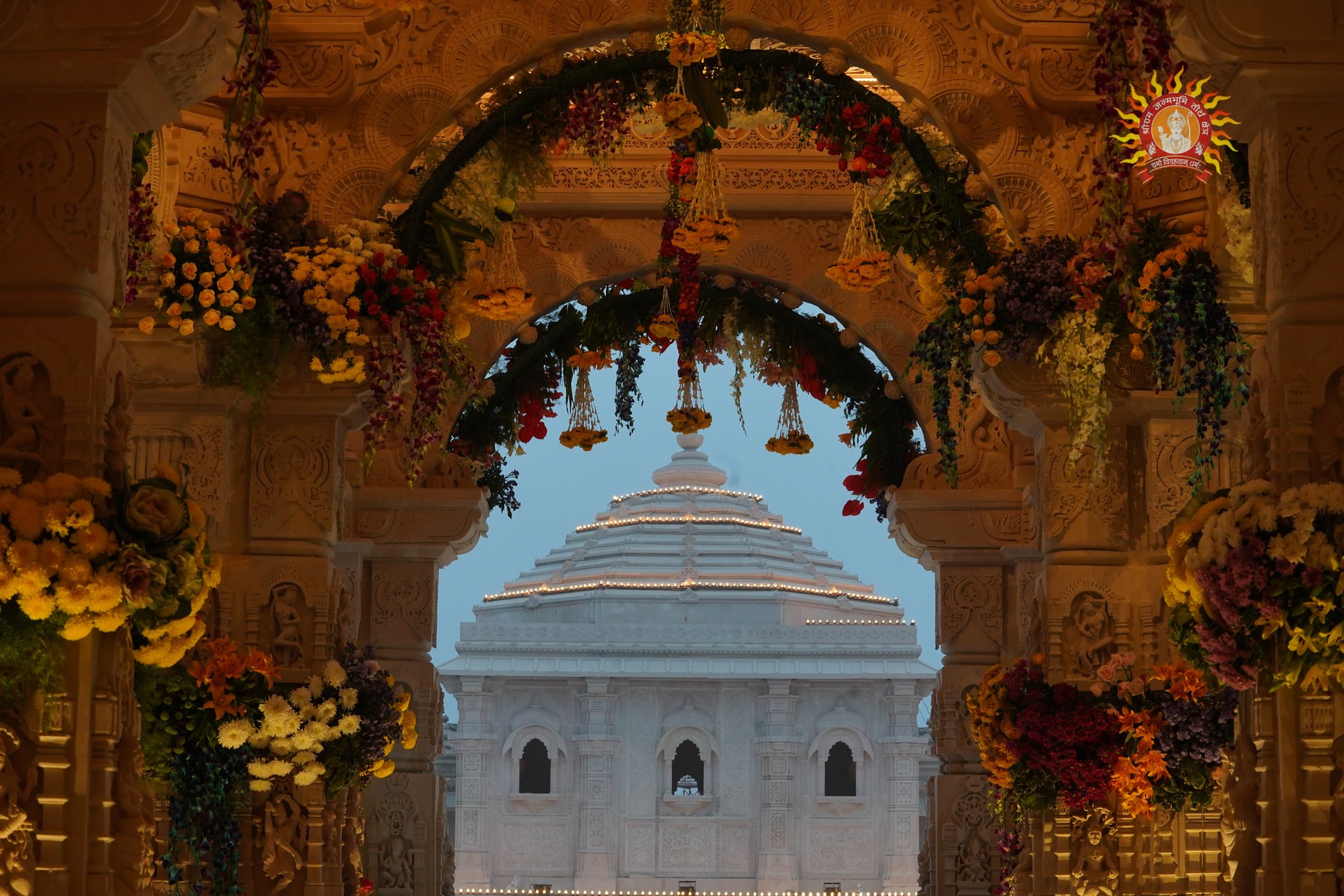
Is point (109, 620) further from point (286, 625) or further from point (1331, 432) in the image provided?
point (1331, 432)

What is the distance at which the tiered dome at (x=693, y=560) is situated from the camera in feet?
81.4

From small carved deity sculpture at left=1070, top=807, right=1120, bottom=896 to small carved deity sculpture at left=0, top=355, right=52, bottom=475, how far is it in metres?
5.32

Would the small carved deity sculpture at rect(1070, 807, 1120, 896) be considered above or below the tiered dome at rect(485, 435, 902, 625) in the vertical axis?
below

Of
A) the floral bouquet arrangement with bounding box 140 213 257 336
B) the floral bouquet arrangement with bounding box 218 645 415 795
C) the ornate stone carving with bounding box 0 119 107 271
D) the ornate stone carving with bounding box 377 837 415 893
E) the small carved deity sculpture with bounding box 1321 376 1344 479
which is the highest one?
the floral bouquet arrangement with bounding box 140 213 257 336

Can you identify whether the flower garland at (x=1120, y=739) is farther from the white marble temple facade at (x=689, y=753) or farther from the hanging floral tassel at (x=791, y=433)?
the white marble temple facade at (x=689, y=753)

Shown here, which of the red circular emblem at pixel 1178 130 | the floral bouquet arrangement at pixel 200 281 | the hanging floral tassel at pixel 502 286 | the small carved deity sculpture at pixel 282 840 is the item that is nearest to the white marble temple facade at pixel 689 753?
the hanging floral tassel at pixel 502 286

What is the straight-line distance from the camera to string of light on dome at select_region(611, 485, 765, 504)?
25.7 m

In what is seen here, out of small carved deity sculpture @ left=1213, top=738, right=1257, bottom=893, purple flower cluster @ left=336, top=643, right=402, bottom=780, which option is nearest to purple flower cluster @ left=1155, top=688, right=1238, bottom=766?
small carved deity sculpture @ left=1213, top=738, right=1257, bottom=893

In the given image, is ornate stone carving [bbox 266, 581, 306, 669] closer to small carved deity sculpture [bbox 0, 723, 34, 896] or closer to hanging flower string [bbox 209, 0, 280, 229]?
hanging flower string [bbox 209, 0, 280, 229]

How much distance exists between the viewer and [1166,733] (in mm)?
8891

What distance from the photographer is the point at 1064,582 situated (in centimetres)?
953

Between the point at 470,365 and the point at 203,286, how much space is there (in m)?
1.64

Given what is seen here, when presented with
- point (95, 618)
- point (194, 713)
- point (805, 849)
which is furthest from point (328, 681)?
point (805, 849)

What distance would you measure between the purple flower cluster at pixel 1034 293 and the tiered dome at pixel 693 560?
15383mm
